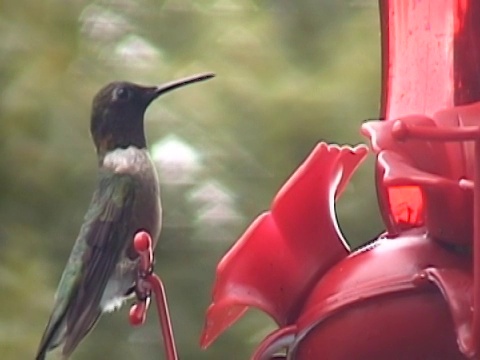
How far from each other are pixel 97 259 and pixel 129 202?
0.40 ft

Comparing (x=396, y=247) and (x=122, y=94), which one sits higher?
(x=396, y=247)

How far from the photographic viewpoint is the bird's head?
91.8 inches

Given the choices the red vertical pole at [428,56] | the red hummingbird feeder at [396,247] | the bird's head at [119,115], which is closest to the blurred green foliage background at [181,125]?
the bird's head at [119,115]

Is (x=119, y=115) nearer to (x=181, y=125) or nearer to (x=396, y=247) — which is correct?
(x=181, y=125)

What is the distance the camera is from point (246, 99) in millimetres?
2957

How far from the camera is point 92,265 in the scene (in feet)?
6.88

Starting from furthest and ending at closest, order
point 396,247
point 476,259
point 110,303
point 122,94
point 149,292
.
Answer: point 122,94 < point 110,303 < point 149,292 < point 396,247 < point 476,259

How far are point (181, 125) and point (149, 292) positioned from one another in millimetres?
1730

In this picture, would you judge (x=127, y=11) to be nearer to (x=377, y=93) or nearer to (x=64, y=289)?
(x=377, y=93)

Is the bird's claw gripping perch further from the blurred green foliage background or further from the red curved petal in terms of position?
the blurred green foliage background

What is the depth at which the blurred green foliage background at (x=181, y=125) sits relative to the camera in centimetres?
278

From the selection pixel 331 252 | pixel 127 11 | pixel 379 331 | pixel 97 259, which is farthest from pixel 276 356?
pixel 127 11

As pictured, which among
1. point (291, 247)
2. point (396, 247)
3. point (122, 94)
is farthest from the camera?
point (122, 94)

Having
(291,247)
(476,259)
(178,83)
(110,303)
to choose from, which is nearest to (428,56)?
(291,247)
